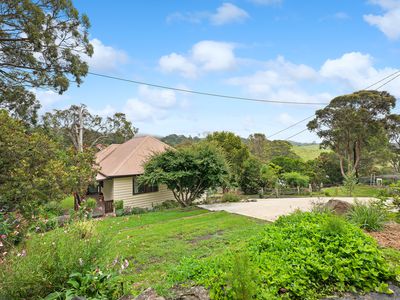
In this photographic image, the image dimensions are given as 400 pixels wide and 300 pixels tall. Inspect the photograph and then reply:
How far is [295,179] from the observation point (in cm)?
2322

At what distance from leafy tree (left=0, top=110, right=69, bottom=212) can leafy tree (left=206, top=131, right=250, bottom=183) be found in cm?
1497

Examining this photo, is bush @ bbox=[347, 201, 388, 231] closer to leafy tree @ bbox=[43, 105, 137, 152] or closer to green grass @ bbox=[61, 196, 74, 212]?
green grass @ bbox=[61, 196, 74, 212]

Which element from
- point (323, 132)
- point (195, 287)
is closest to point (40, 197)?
point (195, 287)

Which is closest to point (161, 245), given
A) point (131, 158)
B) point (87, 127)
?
point (131, 158)

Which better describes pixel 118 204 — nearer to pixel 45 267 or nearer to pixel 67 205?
pixel 67 205

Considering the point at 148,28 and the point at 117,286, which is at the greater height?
the point at 148,28

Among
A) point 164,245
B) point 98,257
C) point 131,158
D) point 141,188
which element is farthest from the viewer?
point 131,158

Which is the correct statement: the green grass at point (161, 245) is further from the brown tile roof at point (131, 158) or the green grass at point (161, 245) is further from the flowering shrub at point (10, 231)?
the brown tile roof at point (131, 158)

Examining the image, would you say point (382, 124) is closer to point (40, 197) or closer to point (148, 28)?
point (148, 28)

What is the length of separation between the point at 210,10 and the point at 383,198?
9670mm

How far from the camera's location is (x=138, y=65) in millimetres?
13234

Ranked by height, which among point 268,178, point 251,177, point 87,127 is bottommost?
point 268,178

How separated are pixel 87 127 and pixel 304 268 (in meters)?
29.0

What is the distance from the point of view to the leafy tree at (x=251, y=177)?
21.2m
